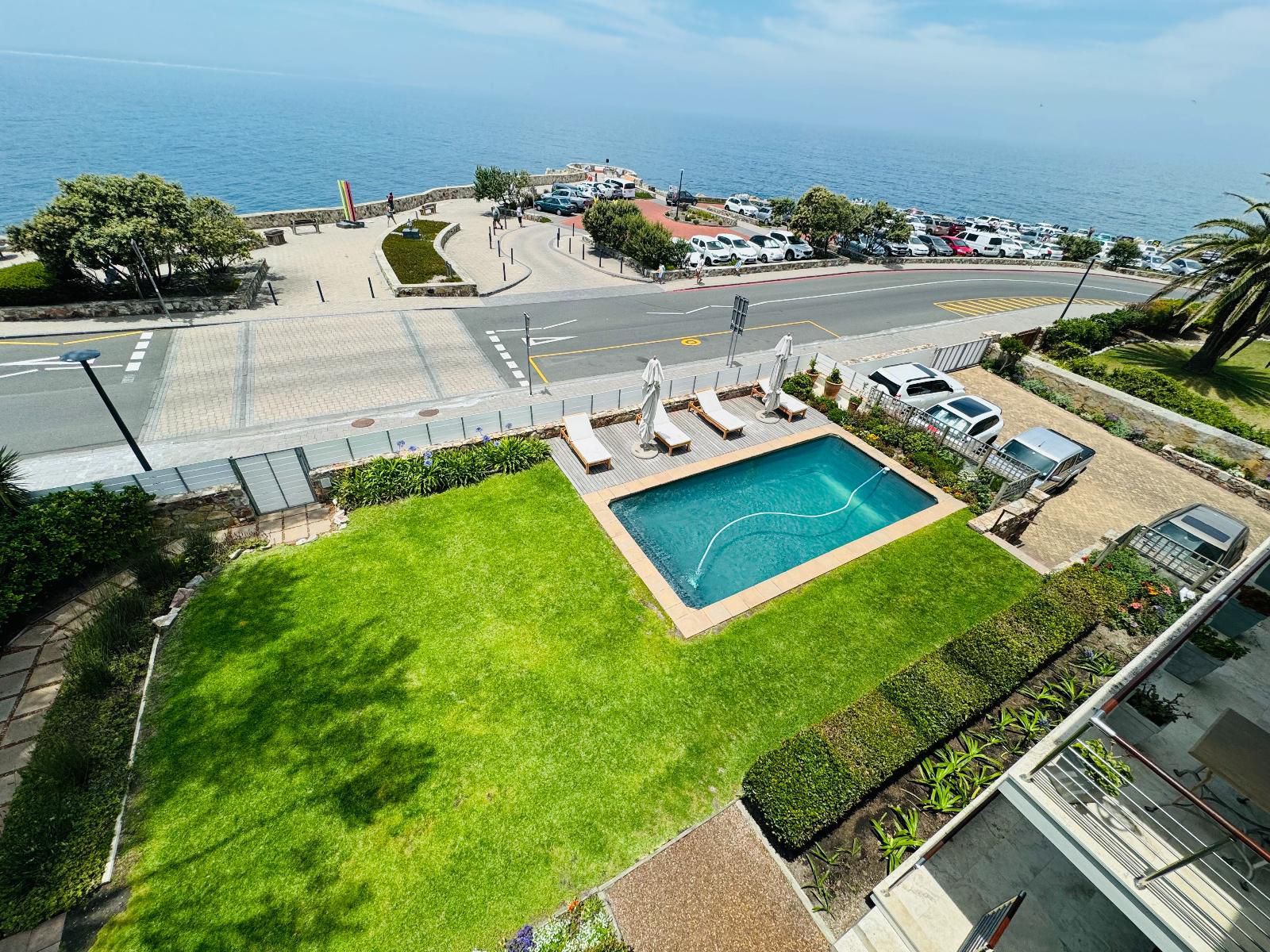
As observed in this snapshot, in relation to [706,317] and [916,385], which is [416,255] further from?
[916,385]

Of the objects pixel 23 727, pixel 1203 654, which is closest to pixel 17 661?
pixel 23 727

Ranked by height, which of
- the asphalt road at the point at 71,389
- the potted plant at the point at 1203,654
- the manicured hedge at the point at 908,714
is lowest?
the asphalt road at the point at 71,389

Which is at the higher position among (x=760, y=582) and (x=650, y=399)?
(x=650, y=399)

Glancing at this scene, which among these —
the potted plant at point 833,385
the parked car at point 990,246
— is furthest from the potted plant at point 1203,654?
the parked car at point 990,246

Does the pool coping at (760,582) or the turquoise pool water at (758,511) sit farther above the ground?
the pool coping at (760,582)

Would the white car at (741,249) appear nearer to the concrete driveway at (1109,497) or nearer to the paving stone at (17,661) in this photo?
the concrete driveway at (1109,497)

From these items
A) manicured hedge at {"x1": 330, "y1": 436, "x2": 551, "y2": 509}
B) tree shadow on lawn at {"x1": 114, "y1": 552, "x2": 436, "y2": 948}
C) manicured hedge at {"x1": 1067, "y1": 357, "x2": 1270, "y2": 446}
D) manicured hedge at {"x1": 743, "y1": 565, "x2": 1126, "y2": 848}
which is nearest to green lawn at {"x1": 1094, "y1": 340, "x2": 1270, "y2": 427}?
manicured hedge at {"x1": 1067, "y1": 357, "x2": 1270, "y2": 446}

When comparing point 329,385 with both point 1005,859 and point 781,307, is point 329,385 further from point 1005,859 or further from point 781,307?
point 781,307

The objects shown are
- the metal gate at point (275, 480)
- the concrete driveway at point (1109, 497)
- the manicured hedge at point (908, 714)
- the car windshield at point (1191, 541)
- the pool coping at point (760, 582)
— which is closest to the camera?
the manicured hedge at point (908, 714)
